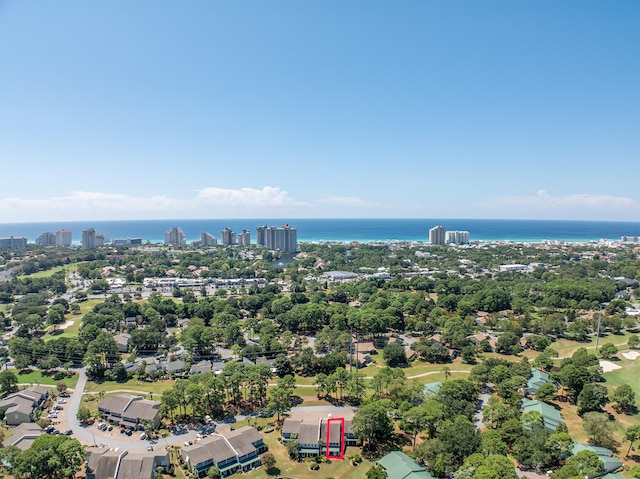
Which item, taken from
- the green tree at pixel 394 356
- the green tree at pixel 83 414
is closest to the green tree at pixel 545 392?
the green tree at pixel 394 356

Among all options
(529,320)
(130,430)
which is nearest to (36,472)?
(130,430)

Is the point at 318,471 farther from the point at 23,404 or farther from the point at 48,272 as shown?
the point at 48,272

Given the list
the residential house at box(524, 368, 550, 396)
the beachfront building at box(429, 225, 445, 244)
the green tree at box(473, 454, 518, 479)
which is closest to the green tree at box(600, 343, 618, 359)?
the residential house at box(524, 368, 550, 396)

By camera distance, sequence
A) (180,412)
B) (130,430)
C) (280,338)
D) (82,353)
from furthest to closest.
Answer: (280,338), (82,353), (180,412), (130,430)

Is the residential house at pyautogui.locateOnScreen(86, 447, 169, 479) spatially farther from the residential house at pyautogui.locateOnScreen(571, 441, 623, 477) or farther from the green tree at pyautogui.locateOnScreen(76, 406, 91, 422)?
the residential house at pyautogui.locateOnScreen(571, 441, 623, 477)

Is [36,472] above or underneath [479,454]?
underneath

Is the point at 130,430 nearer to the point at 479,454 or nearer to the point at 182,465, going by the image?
the point at 182,465

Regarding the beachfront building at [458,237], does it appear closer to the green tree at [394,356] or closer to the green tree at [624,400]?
the green tree at [394,356]
